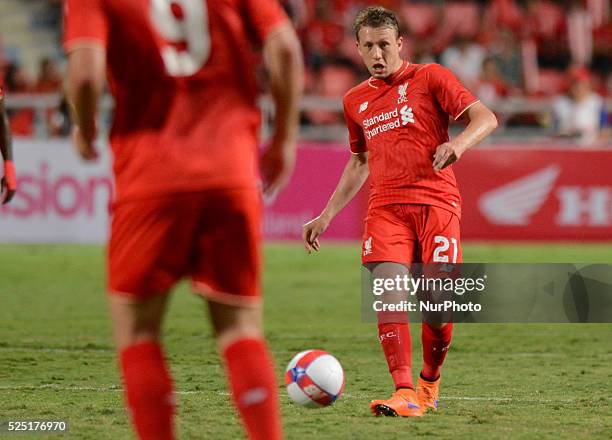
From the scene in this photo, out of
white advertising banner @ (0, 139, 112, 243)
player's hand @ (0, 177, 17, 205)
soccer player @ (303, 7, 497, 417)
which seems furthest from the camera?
white advertising banner @ (0, 139, 112, 243)

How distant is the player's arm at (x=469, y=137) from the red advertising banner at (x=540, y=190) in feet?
33.8

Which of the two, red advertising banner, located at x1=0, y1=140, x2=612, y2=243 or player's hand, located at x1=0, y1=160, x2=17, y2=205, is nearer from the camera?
player's hand, located at x1=0, y1=160, x2=17, y2=205

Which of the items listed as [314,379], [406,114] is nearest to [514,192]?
[406,114]

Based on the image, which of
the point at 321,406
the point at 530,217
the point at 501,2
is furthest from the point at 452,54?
the point at 321,406

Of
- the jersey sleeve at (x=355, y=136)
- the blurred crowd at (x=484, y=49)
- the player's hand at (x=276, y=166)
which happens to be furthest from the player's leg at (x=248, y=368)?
the blurred crowd at (x=484, y=49)

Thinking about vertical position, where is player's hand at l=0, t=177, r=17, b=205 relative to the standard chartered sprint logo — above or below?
above

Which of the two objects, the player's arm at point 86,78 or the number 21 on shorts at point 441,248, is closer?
the player's arm at point 86,78

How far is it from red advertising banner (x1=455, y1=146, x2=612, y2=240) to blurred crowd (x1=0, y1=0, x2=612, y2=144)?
1.23m

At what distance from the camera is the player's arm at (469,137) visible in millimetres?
5602

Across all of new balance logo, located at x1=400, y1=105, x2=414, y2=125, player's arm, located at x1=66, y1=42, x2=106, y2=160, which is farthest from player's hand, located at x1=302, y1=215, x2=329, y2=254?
player's arm, located at x1=66, y1=42, x2=106, y2=160

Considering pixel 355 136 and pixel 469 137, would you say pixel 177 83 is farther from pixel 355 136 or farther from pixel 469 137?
pixel 355 136

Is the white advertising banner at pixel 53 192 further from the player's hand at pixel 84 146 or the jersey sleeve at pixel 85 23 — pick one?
the jersey sleeve at pixel 85 23

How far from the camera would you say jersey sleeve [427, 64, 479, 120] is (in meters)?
6.28

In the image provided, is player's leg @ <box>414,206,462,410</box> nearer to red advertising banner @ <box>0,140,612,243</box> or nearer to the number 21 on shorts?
the number 21 on shorts
